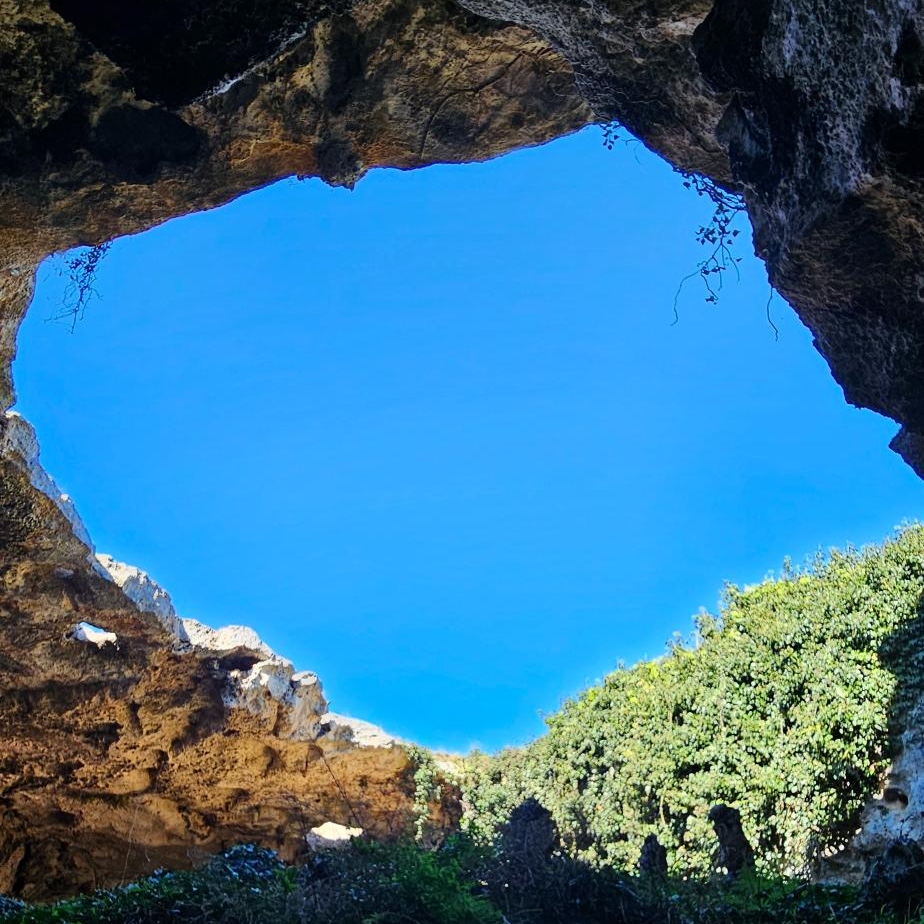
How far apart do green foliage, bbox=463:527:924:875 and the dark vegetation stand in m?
0.03

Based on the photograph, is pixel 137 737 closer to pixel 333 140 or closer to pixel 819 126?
pixel 333 140

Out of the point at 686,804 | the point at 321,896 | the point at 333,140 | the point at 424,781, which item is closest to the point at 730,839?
the point at 686,804

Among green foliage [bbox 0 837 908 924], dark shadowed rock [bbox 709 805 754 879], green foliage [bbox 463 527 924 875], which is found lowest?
green foliage [bbox 0 837 908 924]

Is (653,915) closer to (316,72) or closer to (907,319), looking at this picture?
(907,319)

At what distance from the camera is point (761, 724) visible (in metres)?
12.4

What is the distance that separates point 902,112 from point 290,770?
1553 cm

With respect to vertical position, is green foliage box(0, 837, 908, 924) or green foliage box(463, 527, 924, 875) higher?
green foliage box(463, 527, 924, 875)

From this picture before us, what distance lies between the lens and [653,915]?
6.36 meters

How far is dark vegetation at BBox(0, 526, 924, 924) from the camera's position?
6.45 meters

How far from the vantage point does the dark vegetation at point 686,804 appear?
254 inches

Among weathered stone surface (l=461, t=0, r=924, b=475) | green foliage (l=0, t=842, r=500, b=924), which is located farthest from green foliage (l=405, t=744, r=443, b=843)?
weathered stone surface (l=461, t=0, r=924, b=475)

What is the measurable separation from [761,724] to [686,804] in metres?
1.75

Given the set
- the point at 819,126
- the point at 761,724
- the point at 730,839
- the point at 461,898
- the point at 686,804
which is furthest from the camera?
the point at 686,804

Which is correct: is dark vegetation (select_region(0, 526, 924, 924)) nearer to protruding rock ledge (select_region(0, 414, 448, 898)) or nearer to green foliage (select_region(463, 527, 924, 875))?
green foliage (select_region(463, 527, 924, 875))
